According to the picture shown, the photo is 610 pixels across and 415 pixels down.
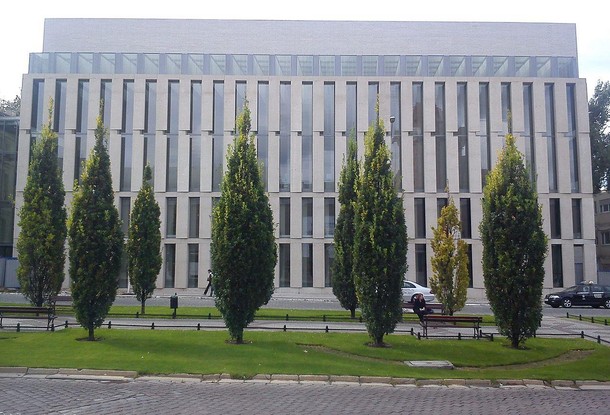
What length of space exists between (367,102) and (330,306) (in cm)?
1824

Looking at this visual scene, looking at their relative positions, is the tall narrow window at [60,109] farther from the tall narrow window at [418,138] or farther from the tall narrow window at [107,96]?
the tall narrow window at [418,138]

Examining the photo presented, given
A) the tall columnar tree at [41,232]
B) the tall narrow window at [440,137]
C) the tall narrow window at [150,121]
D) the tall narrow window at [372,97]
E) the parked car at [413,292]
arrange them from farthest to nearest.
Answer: the tall narrow window at [372,97], the tall narrow window at [440,137], the tall narrow window at [150,121], the parked car at [413,292], the tall columnar tree at [41,232]

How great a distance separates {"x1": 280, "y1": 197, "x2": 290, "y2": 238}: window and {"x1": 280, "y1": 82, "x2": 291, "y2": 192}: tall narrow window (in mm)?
890

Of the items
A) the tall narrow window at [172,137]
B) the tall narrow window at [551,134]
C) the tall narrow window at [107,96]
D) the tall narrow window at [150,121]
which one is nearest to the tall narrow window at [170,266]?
the tall narrow window at [172,137]

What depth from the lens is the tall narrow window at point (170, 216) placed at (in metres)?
42.5

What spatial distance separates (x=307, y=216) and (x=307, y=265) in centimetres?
381

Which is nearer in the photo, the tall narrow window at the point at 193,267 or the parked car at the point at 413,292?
the parked car at the point at 413,292

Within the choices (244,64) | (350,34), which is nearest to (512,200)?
(244,64)

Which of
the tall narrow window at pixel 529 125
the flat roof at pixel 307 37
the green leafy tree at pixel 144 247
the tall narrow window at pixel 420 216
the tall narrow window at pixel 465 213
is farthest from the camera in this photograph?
the flat roof at pixel 307 37

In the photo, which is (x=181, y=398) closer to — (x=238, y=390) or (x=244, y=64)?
(x=238, y=390)

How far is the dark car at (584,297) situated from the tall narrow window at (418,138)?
12.7 meters

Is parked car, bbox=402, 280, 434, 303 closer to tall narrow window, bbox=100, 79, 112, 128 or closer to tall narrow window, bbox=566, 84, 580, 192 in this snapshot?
tall narrow window, bbox=566, 84, 580, 192

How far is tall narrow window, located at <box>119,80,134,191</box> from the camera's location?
1686 inches

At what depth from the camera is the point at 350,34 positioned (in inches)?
2104
